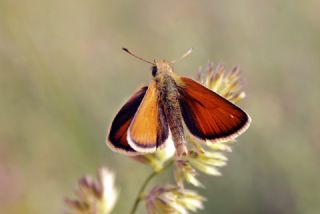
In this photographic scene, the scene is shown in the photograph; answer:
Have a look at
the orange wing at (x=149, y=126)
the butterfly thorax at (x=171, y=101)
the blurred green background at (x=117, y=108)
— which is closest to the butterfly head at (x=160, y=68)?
the butterfly thorax at (x=171, y=101)

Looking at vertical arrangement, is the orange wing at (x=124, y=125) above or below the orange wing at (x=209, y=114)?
below

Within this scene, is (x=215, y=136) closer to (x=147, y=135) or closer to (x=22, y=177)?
(x=147, y=135)

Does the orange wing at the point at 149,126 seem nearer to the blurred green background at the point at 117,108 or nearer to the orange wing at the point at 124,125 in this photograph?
the orange wing at the point at 124,125

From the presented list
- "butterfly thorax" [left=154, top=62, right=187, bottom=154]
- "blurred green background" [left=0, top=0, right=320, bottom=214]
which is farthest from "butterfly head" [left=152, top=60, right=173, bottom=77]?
"blurred green background" [left=0, top=0, right=320, bottom=214]

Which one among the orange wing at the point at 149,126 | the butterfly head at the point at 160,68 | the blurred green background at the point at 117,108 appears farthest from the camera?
the blurred green background at the point at 117,108

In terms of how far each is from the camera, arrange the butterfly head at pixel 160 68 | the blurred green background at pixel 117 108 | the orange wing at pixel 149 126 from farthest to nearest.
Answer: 1. the blurred green background at pixel 117 108
2. the butterfly head at pixel 160 68
3. the orange wing at pixel 149 126

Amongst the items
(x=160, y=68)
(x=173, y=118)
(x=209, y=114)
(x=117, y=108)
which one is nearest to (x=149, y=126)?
(x=173, y=118)

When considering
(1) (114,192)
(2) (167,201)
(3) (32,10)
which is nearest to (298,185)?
(1) (114,192)

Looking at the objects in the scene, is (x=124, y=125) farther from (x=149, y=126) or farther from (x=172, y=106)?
(x=172, y=106)
